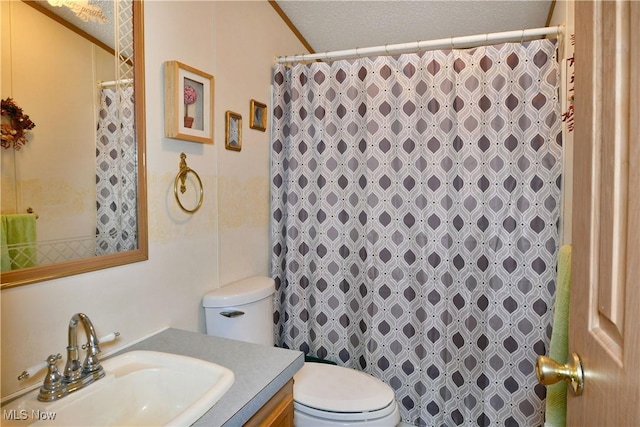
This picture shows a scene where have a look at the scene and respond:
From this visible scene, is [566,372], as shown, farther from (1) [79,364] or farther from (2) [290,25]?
(2) [290,25]

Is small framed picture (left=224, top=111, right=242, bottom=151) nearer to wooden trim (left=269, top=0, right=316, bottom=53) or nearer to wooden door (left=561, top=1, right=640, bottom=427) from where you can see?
wooden trim (left=269, top=0, right=316, bottom=53)

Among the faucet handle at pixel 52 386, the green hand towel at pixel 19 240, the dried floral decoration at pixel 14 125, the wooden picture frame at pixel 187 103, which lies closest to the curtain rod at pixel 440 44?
the wooden picture frame at pixel 187 103

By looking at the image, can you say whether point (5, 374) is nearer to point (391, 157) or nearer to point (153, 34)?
point (153, 34)

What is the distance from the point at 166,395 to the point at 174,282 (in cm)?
50

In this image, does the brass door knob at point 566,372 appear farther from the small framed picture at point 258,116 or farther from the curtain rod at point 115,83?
the small framed picture at point 258,116

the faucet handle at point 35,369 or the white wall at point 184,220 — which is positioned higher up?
the white wall at point 184,220

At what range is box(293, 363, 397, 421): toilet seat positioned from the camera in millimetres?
1458

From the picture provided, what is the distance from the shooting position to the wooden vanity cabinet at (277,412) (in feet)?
3.24

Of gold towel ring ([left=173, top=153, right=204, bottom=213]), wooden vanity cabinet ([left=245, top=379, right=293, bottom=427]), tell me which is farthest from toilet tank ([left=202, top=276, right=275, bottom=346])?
wooden vanity cabinet ([left=245, top=379, right=293, bottom=427])

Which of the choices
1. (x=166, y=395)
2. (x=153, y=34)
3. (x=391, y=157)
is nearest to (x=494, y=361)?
(x=391, y=157)

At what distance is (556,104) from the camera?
175 centimetres

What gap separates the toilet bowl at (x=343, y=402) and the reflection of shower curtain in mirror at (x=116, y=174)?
915 mm

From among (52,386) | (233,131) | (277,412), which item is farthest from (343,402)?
(233,131)

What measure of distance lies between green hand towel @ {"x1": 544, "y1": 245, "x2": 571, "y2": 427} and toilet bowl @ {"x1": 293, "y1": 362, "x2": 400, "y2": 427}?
65 centimetres
